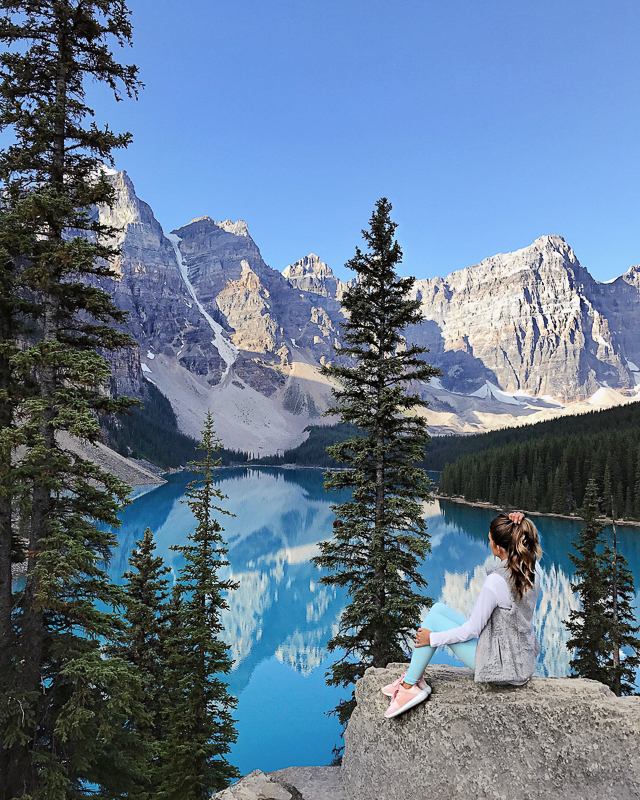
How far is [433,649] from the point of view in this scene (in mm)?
4848

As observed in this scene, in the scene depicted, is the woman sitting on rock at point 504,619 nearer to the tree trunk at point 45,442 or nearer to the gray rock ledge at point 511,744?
the gray rock ledge at point 511,744

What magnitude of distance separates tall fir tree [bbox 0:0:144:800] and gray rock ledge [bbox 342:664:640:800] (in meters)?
4.63

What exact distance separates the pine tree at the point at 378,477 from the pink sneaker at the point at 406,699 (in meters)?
6.23

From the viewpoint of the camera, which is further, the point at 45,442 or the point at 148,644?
the point at 148,644

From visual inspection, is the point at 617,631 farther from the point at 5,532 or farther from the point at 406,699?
the point at 5,532

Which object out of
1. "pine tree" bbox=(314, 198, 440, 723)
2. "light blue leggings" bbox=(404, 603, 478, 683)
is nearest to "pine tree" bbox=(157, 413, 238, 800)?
"pine tree" bbox=(314, 198, 440, 723)

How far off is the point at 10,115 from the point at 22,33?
69.6 inches

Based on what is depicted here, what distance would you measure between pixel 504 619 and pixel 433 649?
0.83 metres

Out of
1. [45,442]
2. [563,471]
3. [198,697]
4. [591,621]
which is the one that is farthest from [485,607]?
[563,471]

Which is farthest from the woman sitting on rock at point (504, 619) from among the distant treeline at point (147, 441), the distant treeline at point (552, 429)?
the distant treeline at point (147, 441)

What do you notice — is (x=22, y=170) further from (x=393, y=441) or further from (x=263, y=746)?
(x=263, y=746)

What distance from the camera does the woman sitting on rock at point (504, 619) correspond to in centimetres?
456

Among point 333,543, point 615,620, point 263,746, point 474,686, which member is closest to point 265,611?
point 263,746

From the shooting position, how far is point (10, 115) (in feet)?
27.3
